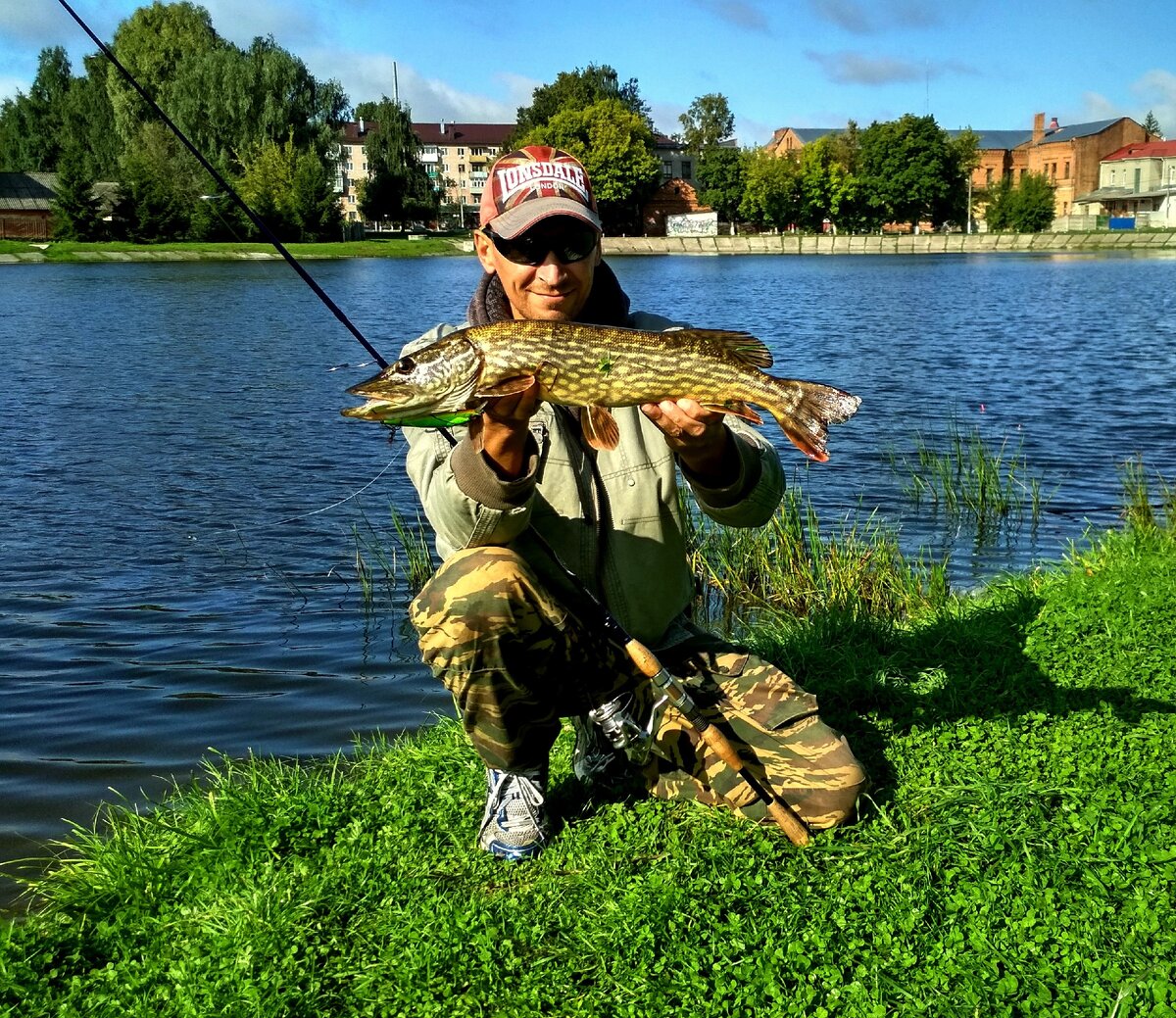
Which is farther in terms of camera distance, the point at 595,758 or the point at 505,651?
the point at 595,758

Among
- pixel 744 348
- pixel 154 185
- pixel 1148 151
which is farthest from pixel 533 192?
pixel 1148 151

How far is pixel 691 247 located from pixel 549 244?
9052 centimetres

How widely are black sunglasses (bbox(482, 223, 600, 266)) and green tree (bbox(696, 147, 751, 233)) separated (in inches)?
4006

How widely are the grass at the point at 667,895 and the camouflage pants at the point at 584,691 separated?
→ 160mm

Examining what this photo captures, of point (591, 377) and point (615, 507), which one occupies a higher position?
point (591, 377)

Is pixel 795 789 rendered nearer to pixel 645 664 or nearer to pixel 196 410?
pixel 645 664

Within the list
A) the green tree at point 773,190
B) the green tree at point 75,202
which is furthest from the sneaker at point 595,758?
the green tree at point 773,190

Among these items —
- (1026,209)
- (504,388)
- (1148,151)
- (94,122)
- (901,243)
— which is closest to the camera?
(504,388)

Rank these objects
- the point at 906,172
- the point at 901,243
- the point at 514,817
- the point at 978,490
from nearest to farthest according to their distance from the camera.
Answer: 1. the point at 514,817
2. the point at 978,490
3. the point at 901,243
4. the point at 906,172

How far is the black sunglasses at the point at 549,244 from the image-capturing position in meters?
3.98

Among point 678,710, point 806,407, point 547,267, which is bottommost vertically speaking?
point 678,710

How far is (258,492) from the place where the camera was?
1227cm

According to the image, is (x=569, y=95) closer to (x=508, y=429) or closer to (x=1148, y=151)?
(x=1148, y=151)

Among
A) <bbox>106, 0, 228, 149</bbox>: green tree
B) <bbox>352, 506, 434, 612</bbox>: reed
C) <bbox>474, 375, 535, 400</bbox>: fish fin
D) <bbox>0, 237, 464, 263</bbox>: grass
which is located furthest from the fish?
<bbox>106, 0, 228, 149</bbox>: green tree
